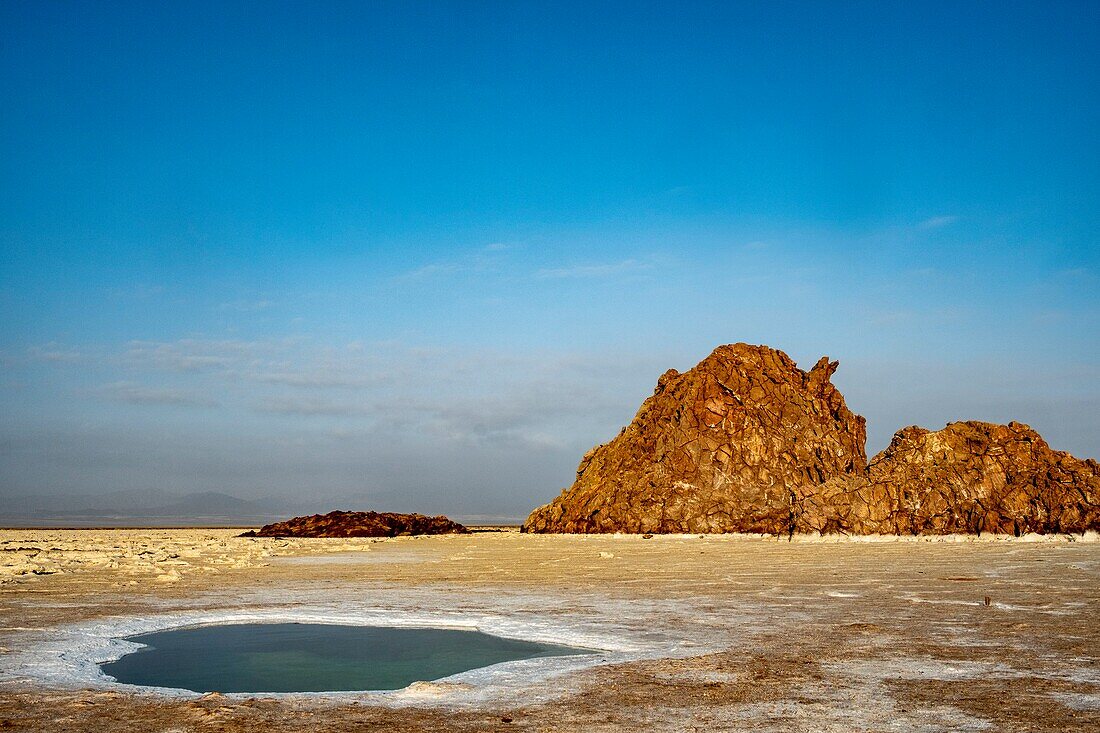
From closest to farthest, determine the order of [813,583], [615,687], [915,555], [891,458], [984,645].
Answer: [615,687] < [984,645] < [813,583] < [915,555] < [891,458]

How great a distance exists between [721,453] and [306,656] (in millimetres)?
45224

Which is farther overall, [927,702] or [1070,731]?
[927,702]

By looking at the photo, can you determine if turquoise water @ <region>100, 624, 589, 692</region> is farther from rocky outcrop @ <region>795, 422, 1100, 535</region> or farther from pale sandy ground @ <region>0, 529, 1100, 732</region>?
rocky outcrop @ <region>795, 422, 1100, 535</region>

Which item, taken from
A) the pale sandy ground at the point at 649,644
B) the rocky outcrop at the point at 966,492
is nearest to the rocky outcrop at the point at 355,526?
the rocky outcrop at the point at 966,492

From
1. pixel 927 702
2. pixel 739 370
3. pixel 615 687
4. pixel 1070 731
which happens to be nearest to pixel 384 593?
pixel 615 687

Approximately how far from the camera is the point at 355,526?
5572 cm

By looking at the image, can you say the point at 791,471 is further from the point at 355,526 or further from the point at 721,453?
the point at 355,526

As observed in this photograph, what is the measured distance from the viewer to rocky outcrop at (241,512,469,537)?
54.5 m

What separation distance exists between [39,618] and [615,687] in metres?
9.45

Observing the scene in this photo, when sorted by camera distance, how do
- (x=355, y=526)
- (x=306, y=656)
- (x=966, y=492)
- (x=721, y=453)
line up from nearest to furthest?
1. (x=306, y=656)
2. (x=966, y=492)
3. (x=721, y=453)
4. (x=355, y=526)

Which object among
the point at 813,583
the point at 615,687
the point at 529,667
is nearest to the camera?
the point at 615,687

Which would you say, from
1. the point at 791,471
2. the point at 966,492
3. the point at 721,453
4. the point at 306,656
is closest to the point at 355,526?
the point at 721,453

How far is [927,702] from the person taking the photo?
6.72 metres

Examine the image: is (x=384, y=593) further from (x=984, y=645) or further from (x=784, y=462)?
(x=784, y=462)
